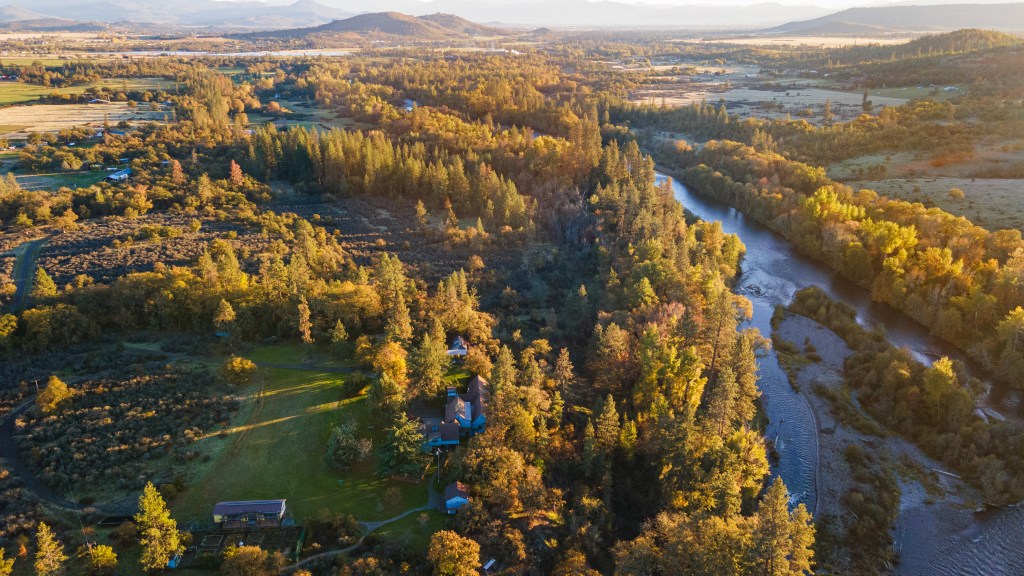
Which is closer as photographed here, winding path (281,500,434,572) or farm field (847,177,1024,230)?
winding path (281,500,434,572)

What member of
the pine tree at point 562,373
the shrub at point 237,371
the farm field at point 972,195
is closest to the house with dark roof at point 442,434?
the pine tree at point 562,373

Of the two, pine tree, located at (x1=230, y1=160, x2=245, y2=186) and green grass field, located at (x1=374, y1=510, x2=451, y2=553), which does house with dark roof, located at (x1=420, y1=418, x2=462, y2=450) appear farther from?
pine tree, located at (x1=230, y1=160, x2=245, y2=186)

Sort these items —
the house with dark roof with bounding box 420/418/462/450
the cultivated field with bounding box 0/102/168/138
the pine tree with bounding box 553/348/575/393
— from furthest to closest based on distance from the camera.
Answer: the cultivated field with bounding box 0/102/168/138 < the pine tree with bounding box 553/348/575/393 < the house with dark roof with bounding box 420/418/462/450

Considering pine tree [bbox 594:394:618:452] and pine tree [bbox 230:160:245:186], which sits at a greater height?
pine tree [bbox 230:160:245:186]

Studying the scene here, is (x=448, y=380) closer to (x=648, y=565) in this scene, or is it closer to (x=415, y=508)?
(x=415, y=508)

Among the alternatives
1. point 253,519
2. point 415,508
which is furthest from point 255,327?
point 415,508

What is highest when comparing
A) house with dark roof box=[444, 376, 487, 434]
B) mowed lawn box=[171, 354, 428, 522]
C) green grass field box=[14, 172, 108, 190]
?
green grass field box=[14, 172, 108, 190]

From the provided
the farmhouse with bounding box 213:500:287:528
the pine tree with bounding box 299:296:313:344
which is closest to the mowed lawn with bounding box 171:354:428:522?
the farmhouse with bounding box 213:500:287:528

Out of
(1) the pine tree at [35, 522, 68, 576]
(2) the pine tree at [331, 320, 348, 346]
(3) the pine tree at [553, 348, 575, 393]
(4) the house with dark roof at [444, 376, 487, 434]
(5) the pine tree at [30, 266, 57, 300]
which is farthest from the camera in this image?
(5) the pine tree at [30, 266, 57, 300]

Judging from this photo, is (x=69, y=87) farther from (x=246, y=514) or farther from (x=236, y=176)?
(x=246, y=514)
